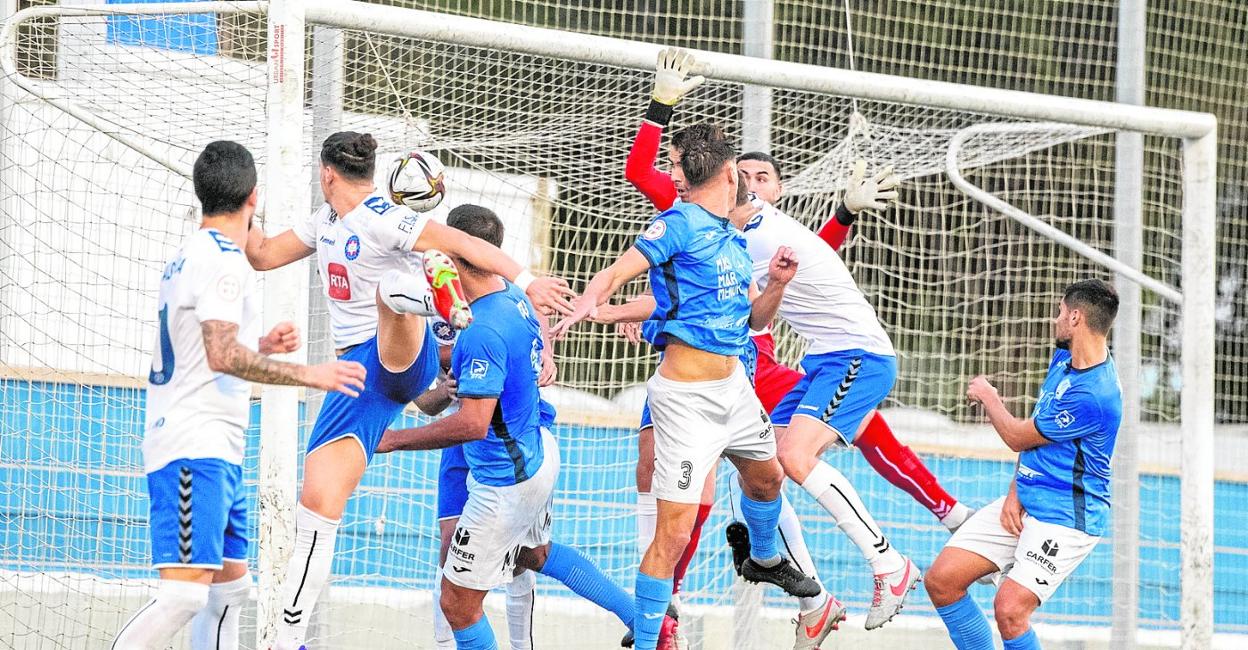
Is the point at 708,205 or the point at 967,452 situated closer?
the point at 708,205

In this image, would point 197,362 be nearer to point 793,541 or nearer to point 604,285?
point 604,285

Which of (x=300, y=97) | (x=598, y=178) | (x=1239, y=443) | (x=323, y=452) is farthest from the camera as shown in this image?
(x=1239, y=443)

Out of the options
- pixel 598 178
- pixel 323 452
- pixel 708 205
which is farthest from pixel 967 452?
pixel 323 452

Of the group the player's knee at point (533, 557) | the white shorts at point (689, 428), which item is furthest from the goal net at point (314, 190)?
the white shorts at point (689, 428)

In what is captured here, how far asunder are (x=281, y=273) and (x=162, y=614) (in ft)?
7.02

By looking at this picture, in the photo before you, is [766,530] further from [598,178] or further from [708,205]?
[598,178]

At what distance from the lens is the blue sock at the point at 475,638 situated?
6.77 metres

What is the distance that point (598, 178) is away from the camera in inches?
384

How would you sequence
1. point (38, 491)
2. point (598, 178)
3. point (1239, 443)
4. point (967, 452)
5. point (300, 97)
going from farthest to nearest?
point (1239, 443) → point (967, 452) → point (598, 178) → point (38, 491) → point (300, 97)

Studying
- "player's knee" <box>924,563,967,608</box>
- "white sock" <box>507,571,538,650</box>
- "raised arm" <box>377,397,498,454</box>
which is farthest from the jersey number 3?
"player's knee" <box>924,563,967,608</box>

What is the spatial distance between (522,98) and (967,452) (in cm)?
526

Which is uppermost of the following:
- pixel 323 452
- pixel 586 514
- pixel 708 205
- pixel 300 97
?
pixel 300 97

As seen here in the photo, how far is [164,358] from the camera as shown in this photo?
5.55m

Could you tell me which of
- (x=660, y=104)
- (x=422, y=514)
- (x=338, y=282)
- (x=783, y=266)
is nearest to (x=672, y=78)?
(x=660, y=104)
